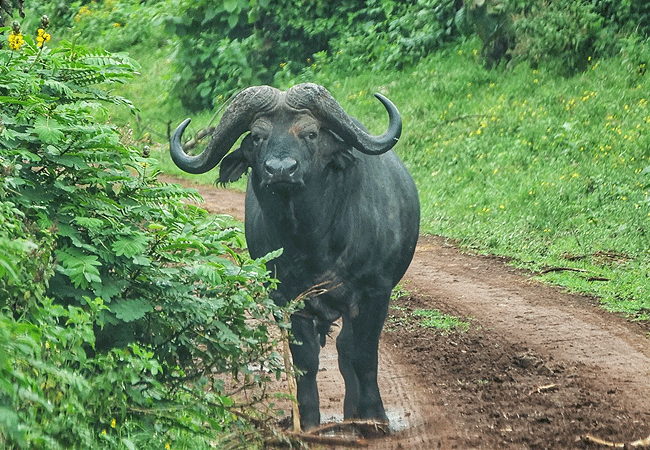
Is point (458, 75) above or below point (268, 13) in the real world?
below

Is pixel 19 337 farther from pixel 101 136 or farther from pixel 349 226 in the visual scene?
pixel 349 226

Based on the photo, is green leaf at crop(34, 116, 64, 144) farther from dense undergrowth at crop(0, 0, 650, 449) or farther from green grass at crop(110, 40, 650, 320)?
green grass at crop(110, 40, 650, 320)

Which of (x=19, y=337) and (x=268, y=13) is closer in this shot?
(x=19, y=337)

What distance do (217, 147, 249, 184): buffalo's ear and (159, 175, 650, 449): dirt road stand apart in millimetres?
1658

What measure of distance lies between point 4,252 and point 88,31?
24326 millimetres

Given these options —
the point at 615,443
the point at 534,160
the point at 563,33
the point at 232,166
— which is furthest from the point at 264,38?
the point at 615,443

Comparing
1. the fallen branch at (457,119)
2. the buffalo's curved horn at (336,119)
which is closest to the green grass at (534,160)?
the fallen branch at (457,119)

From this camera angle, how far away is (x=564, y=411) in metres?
6.10

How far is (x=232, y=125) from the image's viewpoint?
6.03 m

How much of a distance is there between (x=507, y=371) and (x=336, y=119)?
7.63 feet

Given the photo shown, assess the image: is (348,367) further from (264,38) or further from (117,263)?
(264,38)

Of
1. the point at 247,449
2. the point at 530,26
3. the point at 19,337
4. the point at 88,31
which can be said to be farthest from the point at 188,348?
the point at 88,31

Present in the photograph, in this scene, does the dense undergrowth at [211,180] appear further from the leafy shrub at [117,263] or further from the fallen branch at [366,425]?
the fallen branch at [366,425]

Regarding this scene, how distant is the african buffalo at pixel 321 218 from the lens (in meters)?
5.91
